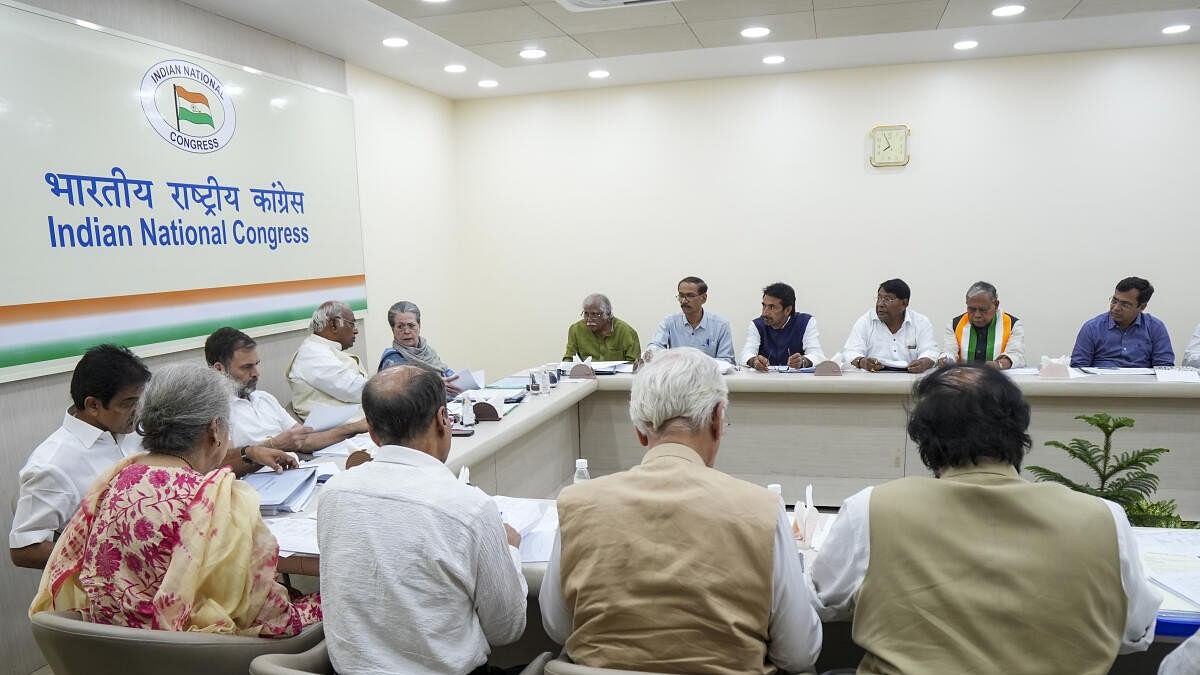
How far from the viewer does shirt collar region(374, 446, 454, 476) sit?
5.44 feet

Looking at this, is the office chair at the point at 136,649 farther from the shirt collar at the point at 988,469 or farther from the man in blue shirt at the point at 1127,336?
the man in blue shirt at the point at 1127,336

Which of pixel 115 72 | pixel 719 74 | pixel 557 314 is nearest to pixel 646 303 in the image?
pixel 557 314

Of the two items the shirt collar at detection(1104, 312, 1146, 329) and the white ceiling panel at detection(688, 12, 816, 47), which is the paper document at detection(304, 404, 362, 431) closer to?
the white ceiling panel at detection(688, 12, 816, 47)

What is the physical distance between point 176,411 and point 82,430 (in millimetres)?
809

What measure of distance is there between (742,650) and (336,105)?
4824mm

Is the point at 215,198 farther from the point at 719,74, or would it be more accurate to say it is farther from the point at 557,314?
the point at 719,74

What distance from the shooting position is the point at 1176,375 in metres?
3.93

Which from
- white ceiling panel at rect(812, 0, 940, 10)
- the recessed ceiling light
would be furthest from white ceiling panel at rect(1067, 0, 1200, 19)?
white ceiling panel at rect(812, 0, 940, 10)

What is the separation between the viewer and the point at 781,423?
14.0ft

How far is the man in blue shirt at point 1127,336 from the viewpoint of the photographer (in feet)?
15.2

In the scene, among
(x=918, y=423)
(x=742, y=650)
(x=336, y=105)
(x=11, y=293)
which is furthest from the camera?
(x=336, y=105)

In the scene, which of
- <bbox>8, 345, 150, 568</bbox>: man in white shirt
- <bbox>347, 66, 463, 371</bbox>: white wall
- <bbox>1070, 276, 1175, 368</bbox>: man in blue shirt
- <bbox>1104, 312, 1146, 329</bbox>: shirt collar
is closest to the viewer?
<bbox>8, 345, 150, 568</bbox>: man in white shirt

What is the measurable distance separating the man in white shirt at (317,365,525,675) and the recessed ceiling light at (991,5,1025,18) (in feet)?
13.1

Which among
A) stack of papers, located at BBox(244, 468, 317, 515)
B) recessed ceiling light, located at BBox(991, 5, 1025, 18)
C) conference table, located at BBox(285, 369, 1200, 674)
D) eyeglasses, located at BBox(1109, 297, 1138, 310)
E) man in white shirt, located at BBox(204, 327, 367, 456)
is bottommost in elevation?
conference table, located at BBox(285, 369, 1200, 674)
